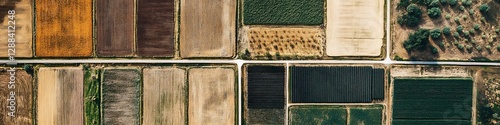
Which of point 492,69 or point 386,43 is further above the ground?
point 386,43

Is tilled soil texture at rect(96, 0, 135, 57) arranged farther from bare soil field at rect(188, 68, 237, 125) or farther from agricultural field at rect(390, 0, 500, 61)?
agricultural field at rect(390, 0, 500, 61)

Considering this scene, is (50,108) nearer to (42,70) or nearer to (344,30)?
(42,70)

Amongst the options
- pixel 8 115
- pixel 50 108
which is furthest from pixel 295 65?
pixel 8 115

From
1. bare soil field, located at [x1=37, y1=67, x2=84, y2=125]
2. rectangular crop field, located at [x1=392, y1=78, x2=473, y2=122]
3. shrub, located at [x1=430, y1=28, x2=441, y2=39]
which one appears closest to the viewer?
bare soil field, located at [x1=37, y1=67, x2=84, y2=125]

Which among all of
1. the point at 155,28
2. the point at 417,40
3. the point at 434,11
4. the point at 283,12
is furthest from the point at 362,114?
the point at 155,28

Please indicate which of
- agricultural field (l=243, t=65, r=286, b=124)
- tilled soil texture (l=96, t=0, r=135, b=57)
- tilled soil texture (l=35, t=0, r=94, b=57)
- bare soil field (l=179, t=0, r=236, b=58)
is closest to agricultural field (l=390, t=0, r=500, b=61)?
agricultural field (l=243, t=65, r=286, b=124)
